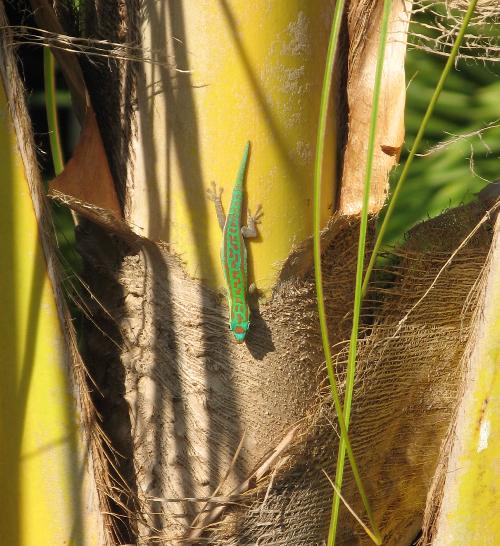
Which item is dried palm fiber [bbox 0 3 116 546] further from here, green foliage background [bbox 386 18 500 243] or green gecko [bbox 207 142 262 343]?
green foliage background [bbox 386 18 500 243]

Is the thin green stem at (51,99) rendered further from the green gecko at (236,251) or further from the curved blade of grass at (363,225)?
the curved blade of grass at (363,225)

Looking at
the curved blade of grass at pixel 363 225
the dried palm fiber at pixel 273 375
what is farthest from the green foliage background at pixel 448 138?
the curved blade of grass at pixel 363 225

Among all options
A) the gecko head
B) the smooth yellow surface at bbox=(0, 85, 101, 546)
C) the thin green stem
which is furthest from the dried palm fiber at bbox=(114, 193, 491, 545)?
the thin green stem

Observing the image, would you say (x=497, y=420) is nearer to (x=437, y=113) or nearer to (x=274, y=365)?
(x=274, y=365)

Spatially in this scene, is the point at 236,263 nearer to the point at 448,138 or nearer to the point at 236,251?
the point at 236,251

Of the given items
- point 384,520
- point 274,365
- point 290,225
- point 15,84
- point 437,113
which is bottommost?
point 384,520

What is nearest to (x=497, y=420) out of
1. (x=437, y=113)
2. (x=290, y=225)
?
(x=290, y=225)
